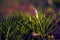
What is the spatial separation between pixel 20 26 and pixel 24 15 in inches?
13.5

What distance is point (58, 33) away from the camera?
5.46 meters

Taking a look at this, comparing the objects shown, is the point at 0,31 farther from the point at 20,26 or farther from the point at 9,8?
the point at 9,8

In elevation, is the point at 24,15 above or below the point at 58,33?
above

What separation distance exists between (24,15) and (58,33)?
2.53 feet

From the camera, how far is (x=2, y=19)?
17.6ft

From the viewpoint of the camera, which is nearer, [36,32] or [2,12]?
[36,32]

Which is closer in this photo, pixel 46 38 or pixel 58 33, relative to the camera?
pixel 46 38

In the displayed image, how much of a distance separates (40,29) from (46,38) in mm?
208

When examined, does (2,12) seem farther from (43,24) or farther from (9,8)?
(43,24)

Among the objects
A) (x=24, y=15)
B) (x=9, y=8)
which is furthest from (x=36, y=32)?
(x=9, y=8)

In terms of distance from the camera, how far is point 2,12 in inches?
221

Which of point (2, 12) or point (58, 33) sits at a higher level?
point (2, 12)

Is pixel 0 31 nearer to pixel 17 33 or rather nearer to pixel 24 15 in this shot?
pixel 17 33

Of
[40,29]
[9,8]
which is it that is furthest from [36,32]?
[9,8]
